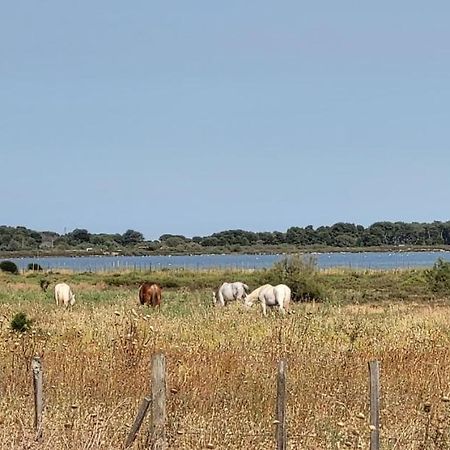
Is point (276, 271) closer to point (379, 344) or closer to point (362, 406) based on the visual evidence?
point (379, 344)

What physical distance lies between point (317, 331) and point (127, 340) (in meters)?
4.77

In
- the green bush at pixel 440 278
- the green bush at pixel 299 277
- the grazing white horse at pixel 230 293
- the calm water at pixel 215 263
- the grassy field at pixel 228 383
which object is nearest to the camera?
the grassy field at pixel 228 383

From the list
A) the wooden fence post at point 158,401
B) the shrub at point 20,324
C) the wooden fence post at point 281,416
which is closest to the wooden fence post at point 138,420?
the wooden fence post at point 158,401

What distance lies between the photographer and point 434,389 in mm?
11320

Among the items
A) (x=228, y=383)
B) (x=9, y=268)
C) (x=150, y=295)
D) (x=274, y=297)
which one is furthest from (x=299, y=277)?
(x=9, y=268)

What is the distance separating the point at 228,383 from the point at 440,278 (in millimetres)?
36756

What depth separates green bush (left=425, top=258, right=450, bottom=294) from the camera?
46000 mm

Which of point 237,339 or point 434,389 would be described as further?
point 237,339

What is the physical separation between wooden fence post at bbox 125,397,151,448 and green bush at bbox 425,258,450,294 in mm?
38848

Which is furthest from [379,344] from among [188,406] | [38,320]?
[38,320]

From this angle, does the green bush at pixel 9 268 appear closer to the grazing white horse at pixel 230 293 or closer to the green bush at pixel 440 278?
the green bush at pixel 440 278

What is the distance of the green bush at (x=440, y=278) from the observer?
46000mm

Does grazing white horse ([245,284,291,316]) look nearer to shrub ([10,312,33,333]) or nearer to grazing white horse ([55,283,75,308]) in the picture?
grazing white horse ([55,283,75,308])

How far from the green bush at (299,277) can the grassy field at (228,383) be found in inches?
891
